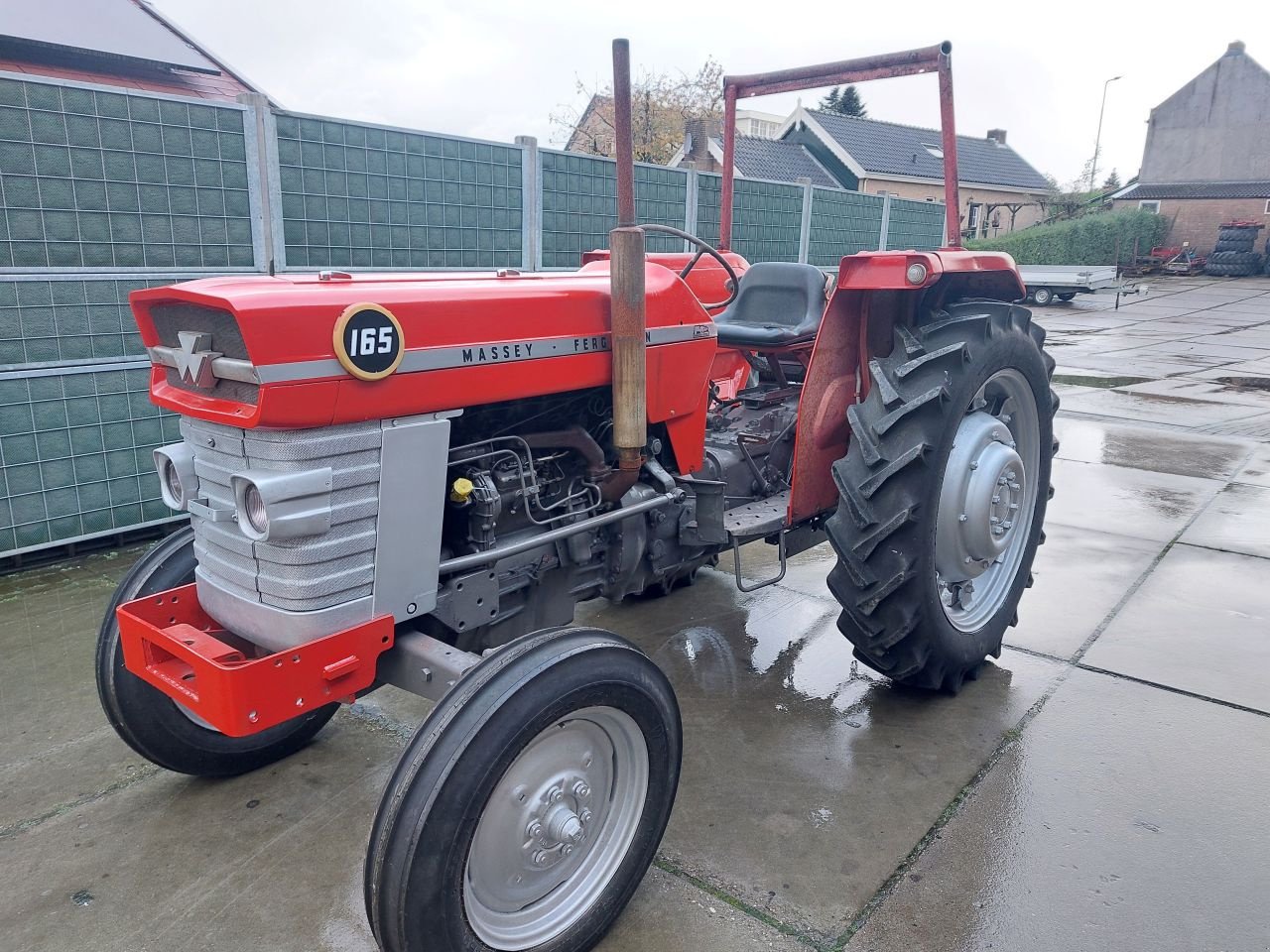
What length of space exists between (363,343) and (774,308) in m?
2.09

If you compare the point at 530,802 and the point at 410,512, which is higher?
the point at 410,512

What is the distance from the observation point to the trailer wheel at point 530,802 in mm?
1626

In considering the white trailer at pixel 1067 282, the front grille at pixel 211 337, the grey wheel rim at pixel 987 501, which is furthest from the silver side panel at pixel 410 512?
the white trailer at pixel 1067 282

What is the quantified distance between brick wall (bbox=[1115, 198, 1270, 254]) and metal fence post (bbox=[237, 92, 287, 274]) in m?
31.5

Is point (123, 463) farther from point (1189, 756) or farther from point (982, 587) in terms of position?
point (1189, 756)

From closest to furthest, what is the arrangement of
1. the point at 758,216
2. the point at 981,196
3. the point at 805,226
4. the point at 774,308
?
the point at 774,308, the point at 758,216, the point at 805,226, the point at 981,196

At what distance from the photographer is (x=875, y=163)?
28.6 m

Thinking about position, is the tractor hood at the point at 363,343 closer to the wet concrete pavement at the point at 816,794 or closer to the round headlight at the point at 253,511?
the round headlight at the point at 253,511

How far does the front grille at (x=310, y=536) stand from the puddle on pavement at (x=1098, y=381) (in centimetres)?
913

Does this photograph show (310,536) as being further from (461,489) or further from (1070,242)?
(1070,242)

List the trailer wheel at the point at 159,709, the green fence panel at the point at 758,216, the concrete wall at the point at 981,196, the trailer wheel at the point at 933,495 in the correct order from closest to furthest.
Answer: the trailer wheel at the point at 159,709 → the trailer wheel at the point at 933,495 → the green fence panel at the point at 758,216 → the concrete wall at the point at 981,196

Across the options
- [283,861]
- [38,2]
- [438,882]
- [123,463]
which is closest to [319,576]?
[438,882]

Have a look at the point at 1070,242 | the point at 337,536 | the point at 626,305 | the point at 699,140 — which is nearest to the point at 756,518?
the point at 626,305

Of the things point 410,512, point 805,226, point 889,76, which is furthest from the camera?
point 805,226
